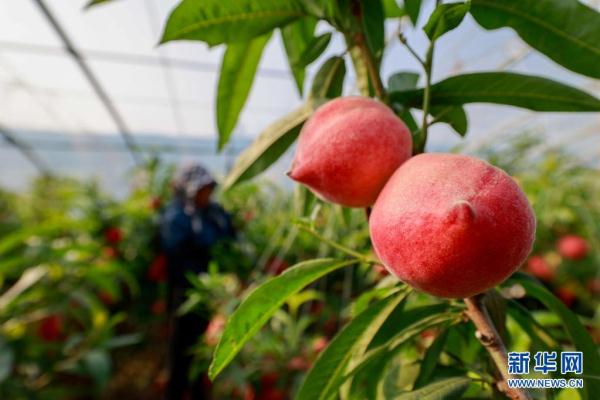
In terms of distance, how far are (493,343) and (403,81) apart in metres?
0.35

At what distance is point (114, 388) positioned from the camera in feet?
7.81

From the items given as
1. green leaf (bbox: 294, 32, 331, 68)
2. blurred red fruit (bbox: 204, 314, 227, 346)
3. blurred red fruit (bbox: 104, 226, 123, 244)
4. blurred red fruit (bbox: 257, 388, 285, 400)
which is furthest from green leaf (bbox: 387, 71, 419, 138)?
blurred red fruit (bbox: 104, 226, 123, 244)

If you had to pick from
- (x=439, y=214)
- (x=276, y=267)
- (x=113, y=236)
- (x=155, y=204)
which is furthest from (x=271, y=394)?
(x=155, y=204)

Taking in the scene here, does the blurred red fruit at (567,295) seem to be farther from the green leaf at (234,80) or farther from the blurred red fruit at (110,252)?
the blurred red fruit at (110,252)

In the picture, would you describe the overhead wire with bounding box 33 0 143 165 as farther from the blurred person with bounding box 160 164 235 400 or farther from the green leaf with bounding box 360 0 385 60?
the green leaf with bounding box 360 0 385 60

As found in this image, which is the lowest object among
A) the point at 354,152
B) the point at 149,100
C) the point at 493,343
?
the point at 149,100

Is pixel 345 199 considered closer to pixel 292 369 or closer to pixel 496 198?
pixel 496 198

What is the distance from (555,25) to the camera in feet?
1.38

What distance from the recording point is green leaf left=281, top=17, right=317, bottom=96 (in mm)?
630

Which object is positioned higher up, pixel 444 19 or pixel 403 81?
pixel 444 19

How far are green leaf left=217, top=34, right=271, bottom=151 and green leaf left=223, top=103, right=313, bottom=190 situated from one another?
9cm

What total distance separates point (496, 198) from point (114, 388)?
2636mm

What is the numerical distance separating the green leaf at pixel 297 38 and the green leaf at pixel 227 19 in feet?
0.41

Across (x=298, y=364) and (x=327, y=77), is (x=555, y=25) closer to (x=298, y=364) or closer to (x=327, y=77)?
(x=327, y=77)
